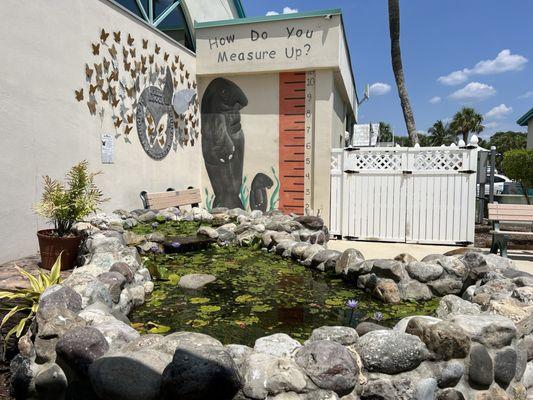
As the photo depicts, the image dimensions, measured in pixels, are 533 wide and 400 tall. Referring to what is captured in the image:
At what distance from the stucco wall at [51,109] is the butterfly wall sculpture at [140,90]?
4 cm

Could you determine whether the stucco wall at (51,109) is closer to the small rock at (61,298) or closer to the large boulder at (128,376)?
the small rock at (61,298)

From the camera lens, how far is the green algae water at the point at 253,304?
333 cm

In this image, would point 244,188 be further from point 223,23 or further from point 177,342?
point 177,342

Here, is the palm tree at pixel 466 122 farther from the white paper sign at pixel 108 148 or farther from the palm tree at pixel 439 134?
Answer: the white paper sign at pixel 108 148

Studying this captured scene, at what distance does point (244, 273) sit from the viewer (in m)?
4.88

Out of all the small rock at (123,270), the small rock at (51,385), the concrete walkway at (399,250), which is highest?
the small rock at (123,270)

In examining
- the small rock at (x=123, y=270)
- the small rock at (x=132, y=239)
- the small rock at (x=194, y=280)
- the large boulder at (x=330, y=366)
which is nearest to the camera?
the large boulder at (x=330, y=366)

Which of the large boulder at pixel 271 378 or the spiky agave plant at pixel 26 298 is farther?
the spiky agave plant at pixel 26 298

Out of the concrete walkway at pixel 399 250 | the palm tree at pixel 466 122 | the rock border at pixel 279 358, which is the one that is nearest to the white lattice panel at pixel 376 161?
the concrete walkway at pixel 399 250

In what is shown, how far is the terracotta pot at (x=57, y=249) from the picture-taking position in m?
4.50

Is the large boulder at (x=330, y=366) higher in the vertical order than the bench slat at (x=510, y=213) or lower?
lower

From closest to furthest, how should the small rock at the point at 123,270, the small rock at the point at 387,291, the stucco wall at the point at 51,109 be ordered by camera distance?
the small rock at the point at 123,270, the small rock at the point at 387,291, the stucco wall at the point at 51,109

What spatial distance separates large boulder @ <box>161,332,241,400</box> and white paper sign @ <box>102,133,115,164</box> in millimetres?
5057

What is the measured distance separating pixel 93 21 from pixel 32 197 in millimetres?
2918
